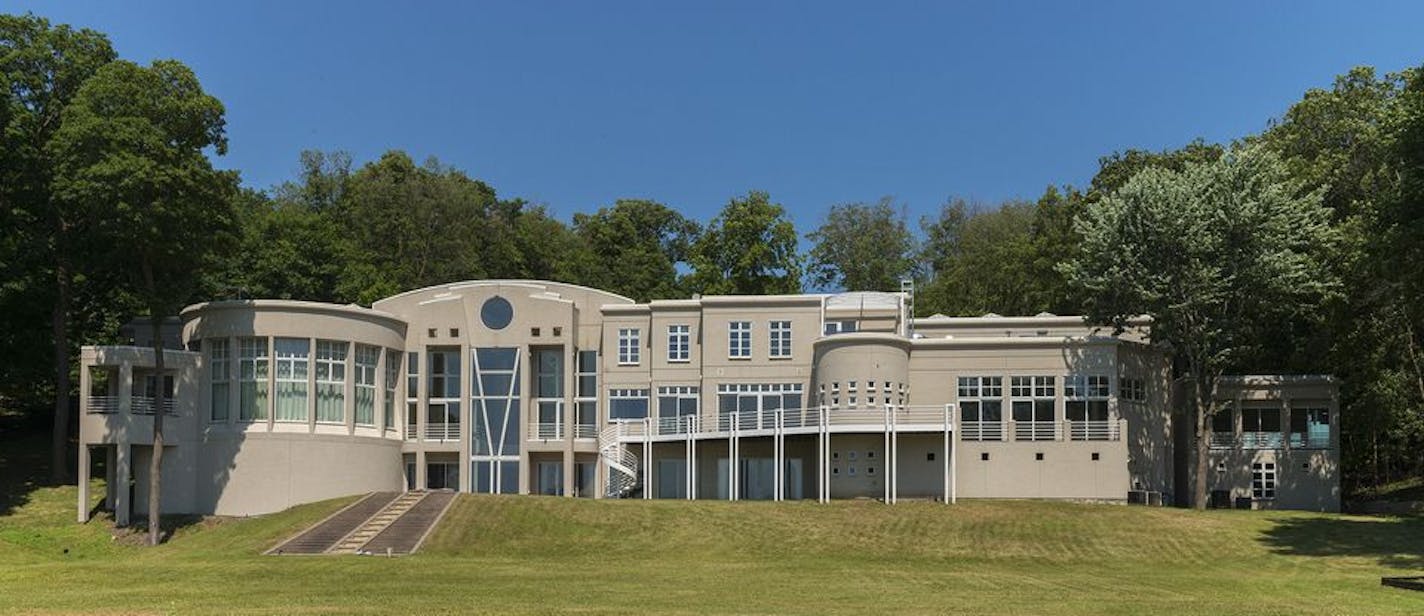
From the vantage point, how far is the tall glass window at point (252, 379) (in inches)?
1844

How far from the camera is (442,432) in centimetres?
5112

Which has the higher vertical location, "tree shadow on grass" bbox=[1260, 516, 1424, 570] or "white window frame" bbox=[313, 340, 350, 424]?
"white window frame" bbox=[313, 340, 350, 424]

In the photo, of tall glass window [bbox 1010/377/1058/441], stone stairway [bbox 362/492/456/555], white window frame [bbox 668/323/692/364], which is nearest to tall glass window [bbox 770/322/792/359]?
white window frame [bbox 668/323/692/364]

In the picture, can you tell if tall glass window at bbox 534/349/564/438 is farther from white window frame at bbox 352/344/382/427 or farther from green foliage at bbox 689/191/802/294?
green foliage at bbox 689/191/802/294

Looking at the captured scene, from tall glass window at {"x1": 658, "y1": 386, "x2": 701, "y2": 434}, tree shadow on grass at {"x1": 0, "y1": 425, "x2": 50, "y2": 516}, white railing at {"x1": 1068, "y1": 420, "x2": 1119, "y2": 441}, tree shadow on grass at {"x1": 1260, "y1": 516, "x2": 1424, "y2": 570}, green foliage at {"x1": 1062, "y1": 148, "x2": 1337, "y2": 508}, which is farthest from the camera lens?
tall glass window at {"x1": 658, "y1": 386, "x2": 701, "y2": 434}

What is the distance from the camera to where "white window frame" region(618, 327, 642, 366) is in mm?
51469

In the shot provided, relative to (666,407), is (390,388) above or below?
above

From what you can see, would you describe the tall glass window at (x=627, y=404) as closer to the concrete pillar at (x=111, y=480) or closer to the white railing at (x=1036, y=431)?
the white railing at (x=1036, y=431)

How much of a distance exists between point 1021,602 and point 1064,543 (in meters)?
13.1

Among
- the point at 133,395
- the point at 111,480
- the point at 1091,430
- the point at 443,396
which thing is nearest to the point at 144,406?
the point at 133,395

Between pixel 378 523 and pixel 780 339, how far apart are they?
16.5 meters

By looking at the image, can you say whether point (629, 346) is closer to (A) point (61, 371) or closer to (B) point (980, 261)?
(A) point (61, 371)

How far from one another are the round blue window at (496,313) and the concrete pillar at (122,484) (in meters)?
12.7

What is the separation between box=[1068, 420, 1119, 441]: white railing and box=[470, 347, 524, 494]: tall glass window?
62.4 feet
